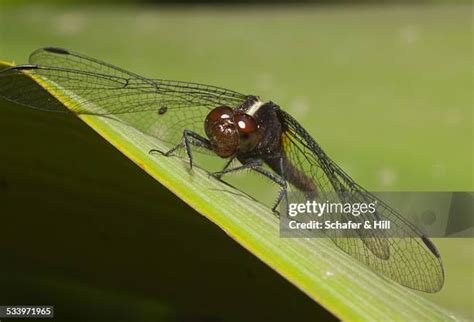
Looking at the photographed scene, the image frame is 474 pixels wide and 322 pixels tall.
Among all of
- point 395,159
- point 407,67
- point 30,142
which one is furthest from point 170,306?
point 407,67

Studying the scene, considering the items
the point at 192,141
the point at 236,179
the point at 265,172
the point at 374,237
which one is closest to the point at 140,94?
the point at 192,141

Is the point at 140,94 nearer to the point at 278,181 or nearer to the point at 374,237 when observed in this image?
the point at 278,181

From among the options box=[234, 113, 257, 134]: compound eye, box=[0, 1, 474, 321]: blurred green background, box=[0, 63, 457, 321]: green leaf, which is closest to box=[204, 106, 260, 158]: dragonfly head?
box=[234, 113, 257, 134]: compound eye

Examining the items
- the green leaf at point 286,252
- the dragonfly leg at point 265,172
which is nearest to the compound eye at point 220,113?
the dragonfly leg at point 265,172

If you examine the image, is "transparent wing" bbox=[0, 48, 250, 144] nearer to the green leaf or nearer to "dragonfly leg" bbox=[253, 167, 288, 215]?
"dragonfly leg" bbox=[253, 167, 288, 215]

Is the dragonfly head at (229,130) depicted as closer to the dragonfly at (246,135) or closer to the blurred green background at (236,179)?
the dragonfly at (246,135)

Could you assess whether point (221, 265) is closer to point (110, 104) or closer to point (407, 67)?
point (110, 104)

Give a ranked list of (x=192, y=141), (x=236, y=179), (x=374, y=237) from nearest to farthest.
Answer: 1. (x=374, y=237)
2. (x=192, y=141)
3. (x=236, y=179)
